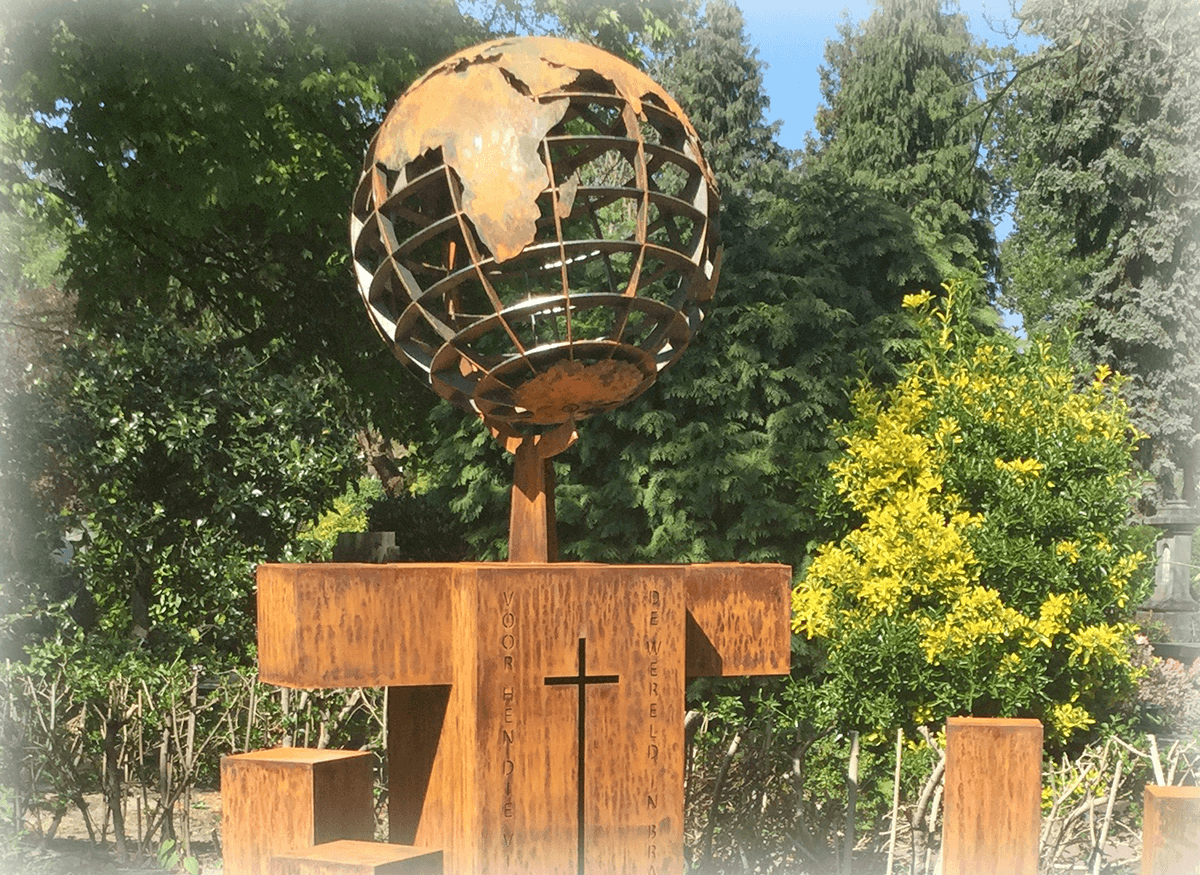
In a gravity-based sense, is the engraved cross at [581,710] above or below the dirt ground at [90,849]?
above

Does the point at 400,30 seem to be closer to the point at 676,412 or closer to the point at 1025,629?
the point at 676,412

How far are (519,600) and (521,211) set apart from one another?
4.59 feet

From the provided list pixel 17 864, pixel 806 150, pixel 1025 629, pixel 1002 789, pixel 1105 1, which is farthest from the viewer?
pixel 806 150

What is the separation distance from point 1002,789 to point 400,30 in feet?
27.9

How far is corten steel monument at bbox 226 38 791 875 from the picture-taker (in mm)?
4617

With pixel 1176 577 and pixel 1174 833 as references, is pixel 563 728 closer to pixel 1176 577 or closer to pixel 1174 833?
pixel 1174 833

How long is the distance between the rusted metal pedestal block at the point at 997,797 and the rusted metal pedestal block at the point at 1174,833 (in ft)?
1.29

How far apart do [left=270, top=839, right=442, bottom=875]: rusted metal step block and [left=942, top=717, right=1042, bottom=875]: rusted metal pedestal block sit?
1899 millimetres

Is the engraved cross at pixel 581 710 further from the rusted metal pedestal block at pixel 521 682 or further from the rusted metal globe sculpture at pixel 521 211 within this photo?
the rusted metal globe sculpture at pixel 521 211

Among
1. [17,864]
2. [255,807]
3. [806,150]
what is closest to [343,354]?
[17,864]

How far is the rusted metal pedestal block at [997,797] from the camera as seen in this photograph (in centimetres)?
472

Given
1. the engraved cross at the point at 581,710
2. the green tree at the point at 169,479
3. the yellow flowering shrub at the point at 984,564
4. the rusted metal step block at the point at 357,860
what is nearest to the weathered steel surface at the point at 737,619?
the engraved cross at the point at 581,710

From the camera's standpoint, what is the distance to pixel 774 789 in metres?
8.12

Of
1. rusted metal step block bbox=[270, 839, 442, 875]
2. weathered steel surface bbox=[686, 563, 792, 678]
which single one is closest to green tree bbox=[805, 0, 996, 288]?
weathered steel surface bbox=[686, 563, 792, 678]
